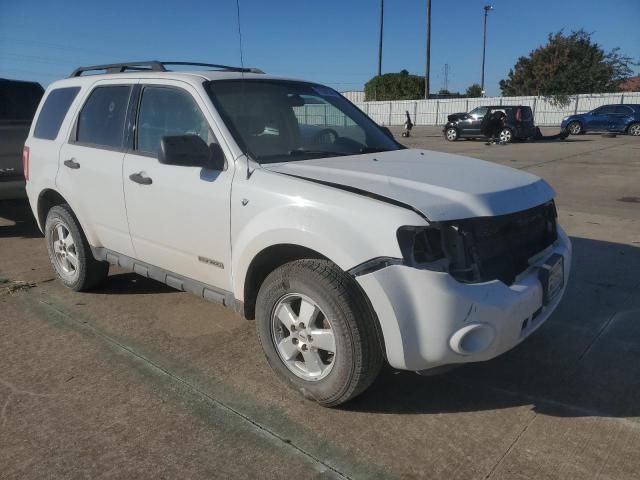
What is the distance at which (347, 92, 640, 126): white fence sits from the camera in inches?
1388

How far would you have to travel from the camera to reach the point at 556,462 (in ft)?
8.32

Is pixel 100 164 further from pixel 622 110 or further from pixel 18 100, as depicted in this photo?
pixel 622 110

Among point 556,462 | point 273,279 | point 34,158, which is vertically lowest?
point 556,462

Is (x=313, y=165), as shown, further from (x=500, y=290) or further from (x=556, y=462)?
(x=556, y=462)

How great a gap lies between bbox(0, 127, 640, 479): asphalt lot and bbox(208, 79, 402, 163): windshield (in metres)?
1.38

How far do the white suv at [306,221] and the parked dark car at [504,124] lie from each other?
20.4 m

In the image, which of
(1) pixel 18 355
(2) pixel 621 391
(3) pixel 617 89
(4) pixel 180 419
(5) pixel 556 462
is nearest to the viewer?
(5) pixel 556 462

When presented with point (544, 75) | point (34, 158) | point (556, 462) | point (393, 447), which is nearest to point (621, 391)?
point (556, 462)

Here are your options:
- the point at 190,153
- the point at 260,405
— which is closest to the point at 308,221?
the point at 190,153

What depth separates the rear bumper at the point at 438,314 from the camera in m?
2.49

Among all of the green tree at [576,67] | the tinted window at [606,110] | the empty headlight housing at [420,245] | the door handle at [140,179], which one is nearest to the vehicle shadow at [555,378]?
the empty headlight housing at [420,245]

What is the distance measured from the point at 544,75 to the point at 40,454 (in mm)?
51827

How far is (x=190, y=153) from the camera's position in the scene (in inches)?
127

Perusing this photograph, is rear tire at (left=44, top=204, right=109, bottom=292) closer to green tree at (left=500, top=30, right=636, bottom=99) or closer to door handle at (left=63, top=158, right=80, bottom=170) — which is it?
door handle at (left=63, top=158, right=80, bottom=170)
